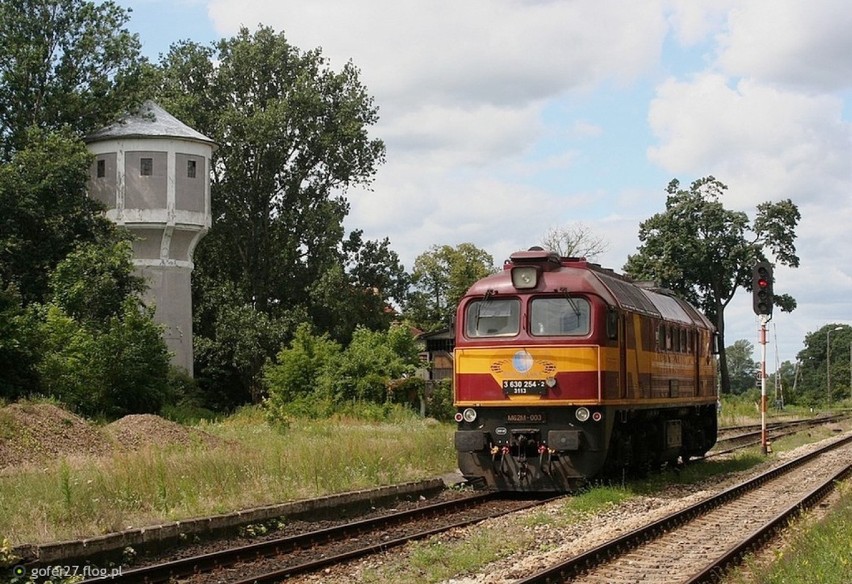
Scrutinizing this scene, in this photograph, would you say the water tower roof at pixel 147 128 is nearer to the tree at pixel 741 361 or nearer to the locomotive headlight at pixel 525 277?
the locomotive headlight at pixel 525 277

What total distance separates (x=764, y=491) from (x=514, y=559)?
8.47 metres

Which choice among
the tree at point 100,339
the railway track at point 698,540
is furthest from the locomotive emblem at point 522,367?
the tree at point 100,339

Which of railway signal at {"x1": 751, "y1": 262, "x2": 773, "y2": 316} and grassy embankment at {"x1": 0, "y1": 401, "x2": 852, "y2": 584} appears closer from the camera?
grassy embankment at {"x1": 0, "y1": 401, "x2": 852, "y2": 584}

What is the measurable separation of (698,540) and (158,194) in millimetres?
31784

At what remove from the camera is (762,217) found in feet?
240

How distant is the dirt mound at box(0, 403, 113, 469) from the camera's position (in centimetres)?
2069

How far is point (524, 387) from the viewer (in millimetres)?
18250

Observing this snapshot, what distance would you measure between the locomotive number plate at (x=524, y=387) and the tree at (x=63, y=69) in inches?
1078

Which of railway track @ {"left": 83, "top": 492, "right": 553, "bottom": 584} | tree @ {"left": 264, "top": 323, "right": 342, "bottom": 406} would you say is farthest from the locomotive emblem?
tree @ {"left": 264, "top": 323, "right": 342, "bottom": 406}

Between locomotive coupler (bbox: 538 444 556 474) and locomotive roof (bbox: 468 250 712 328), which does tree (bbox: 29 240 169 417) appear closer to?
locomotive roof (bbox: 468 250 712 328)

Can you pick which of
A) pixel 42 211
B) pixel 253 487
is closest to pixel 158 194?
pixel 42 211

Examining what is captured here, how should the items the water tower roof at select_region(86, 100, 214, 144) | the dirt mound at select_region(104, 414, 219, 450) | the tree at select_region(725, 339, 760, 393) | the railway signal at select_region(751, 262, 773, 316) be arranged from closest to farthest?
the dirt mound at select_region(104, 414, 219, 450) < the railway signal at select_region(751, 262, 773, 316) < the water tower roof at select_region(86, 100, 214, 144) < the tree at select_region(725, 339, 760, 393)

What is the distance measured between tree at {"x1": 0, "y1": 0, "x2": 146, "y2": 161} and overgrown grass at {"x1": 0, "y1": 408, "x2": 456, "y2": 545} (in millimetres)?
24383

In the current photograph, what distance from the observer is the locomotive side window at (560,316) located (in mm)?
18219
